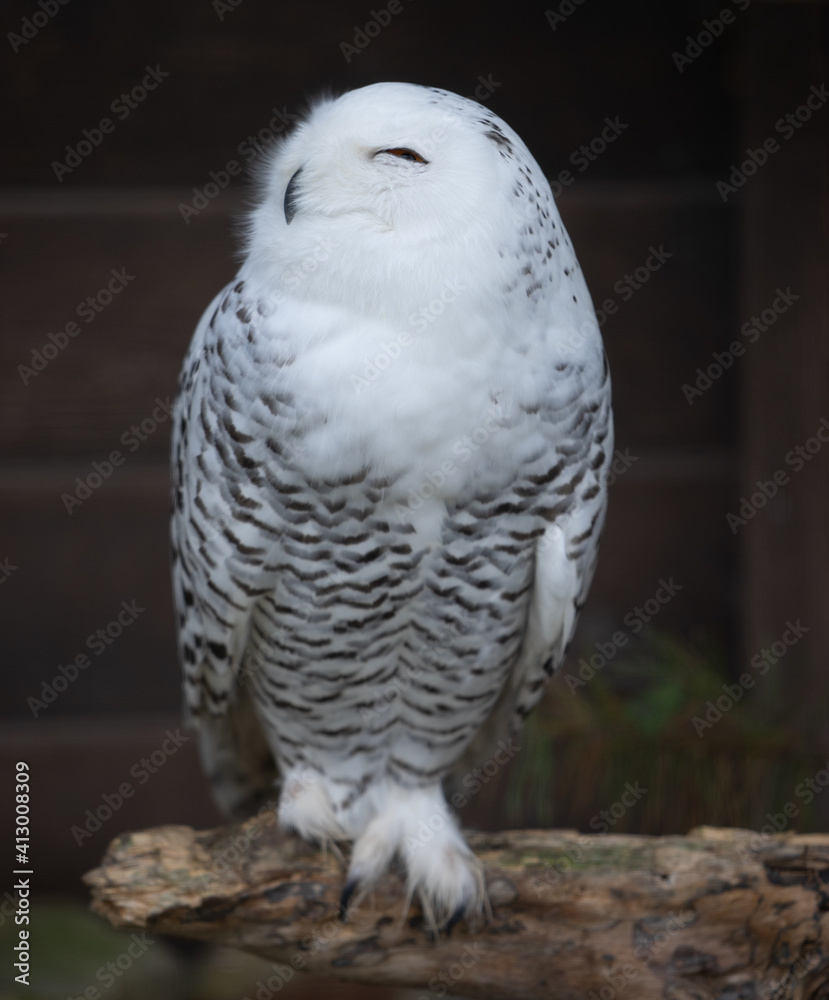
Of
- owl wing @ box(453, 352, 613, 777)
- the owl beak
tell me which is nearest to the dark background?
owl wing @ box(453, 352, 613, 777)

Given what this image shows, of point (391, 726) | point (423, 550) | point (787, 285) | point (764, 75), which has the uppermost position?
point (764, 75)

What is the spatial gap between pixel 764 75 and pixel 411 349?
126cm

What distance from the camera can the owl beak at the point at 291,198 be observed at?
1136 millimetres

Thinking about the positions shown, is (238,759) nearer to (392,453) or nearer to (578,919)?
(578,919)

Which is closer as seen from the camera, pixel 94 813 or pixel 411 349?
pixel 411 349

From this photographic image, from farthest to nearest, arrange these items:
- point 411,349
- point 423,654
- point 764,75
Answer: point 764,75 < point 423,654 < point 411,349

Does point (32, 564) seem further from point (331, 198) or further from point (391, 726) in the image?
point (331, 198)

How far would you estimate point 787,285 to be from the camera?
1933 millimetres

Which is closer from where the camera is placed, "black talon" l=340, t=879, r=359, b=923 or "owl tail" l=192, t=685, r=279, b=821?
"black talon" l=340, t=879, r=359, b=923

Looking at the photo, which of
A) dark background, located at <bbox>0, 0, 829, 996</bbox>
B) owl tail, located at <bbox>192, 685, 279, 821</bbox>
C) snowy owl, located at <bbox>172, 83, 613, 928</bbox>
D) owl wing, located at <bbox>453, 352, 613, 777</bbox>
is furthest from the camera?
dark background, located at <bbox>0, 0, 829, 996</bbox>

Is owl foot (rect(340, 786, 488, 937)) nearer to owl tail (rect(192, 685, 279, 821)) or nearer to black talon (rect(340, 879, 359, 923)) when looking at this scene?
black talon (rect(340, 879, 359, 923))

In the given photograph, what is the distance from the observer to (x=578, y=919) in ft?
4.15

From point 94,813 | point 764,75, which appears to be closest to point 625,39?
point 764,75

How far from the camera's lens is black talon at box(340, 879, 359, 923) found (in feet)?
4.14
